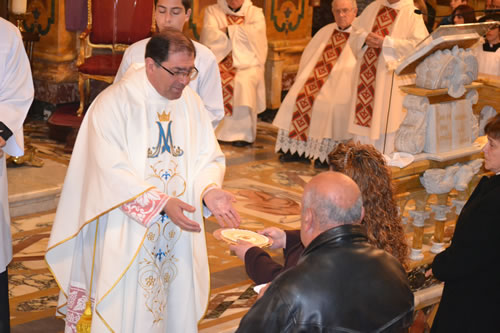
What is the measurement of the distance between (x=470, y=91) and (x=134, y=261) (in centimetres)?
285

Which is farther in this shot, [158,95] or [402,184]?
[402,184]

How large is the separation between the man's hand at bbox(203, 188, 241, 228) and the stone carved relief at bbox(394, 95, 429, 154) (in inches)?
70.3

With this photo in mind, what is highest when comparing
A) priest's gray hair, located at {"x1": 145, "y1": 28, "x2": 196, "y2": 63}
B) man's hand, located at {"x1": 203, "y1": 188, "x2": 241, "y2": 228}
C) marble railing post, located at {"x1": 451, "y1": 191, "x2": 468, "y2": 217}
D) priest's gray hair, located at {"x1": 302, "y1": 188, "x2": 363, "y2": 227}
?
priest's gray hair, located at {"x1": 145, "y1": 28, "x2": 196, "y2": 63}

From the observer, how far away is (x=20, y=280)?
5.32 meters

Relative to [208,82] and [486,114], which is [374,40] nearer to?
[486,114]

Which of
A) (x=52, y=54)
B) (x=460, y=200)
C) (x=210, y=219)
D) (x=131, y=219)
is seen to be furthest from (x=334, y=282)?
(x=52, y=54)

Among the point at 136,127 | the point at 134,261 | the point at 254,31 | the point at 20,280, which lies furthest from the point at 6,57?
the point at 254,31

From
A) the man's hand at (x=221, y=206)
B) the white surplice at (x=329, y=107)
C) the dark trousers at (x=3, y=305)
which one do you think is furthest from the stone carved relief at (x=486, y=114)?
the dark trousers at (x=3, y=305)

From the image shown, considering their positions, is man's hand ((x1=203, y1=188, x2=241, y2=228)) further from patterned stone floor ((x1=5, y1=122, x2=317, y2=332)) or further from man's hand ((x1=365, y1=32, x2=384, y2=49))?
man's hand ((x1=365, y1=32, x2=384, y2=49))

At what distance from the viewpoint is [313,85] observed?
8586 millimetres

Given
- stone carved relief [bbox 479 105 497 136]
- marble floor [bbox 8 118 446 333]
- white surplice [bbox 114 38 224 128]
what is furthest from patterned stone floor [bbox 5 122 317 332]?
stone carved relief [bbox 479 105 497 136]

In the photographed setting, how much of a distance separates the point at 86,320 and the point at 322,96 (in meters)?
5.09

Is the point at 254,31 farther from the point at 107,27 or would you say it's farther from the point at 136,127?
Answer: the point at 136,127

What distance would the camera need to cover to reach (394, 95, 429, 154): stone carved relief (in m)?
5.18
